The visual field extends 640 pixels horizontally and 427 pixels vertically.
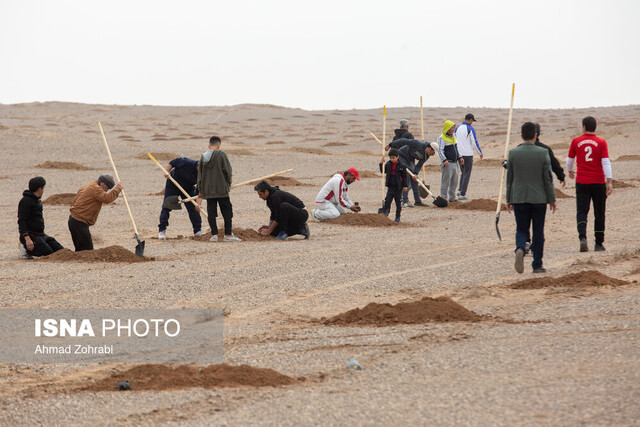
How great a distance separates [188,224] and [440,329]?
10.7m

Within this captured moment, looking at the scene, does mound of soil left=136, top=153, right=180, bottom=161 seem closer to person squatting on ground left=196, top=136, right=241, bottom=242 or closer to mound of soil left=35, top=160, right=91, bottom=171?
mound of soil left=35, top=160, right=91, bottom=171

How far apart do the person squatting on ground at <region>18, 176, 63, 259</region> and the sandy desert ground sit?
0.26 meters

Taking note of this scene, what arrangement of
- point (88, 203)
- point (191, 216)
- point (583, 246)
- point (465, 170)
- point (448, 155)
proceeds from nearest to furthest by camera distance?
point (583, 246), point (88, 203), point (191, 216), point (448, 155), point (465, 170)

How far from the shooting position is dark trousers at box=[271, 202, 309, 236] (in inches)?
526

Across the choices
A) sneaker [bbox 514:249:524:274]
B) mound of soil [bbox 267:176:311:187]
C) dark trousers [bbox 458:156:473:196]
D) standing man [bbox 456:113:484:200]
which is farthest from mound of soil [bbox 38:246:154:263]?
mound of soil [bbox 267:176:311:187]

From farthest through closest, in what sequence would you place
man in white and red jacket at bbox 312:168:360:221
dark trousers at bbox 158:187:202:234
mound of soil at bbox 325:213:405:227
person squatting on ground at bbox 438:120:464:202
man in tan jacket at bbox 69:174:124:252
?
person squatting on ground at bbox 438:120:464:202
mound of soil at bbox 325:213:405:227
man in white and red jacket at bbox 312:168:360:221
dark trousers at bbox 158:187:202:234
man in tan jacket at bbox 69:174:124:252

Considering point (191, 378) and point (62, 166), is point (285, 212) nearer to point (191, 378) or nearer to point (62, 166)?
point (191, 378)

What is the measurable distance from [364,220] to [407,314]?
8.09 meters

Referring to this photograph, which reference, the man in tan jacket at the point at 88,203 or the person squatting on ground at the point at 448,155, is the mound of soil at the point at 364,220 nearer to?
the person squatting on ground at the point at 448,155

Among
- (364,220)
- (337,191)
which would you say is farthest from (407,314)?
(364,220)

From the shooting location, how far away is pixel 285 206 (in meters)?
13.3

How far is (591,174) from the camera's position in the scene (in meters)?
11.1

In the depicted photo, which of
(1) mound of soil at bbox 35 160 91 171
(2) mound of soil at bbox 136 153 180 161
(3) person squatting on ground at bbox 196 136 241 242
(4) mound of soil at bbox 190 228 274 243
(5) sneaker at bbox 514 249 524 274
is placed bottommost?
(4) mound of soil at bbox 190 228 274 243

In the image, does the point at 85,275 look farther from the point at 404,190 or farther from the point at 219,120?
the point at 219,120
